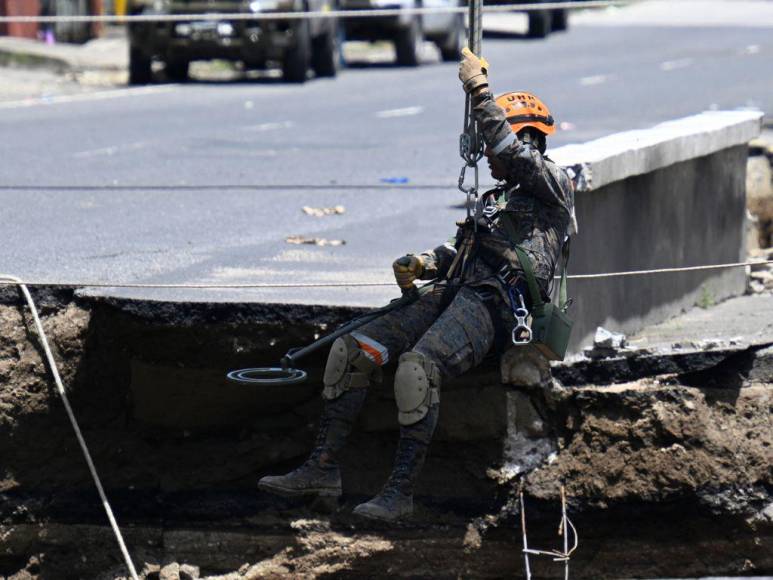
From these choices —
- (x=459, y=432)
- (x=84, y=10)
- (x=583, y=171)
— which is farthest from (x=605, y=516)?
(x=84, y=10)

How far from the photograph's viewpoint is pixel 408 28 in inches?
924

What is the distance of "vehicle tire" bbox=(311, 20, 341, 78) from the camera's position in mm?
21684

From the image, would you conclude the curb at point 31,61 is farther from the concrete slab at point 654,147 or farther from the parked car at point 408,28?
the concrete slab at point 654,147

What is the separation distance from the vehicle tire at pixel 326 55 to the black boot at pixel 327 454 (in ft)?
52.2

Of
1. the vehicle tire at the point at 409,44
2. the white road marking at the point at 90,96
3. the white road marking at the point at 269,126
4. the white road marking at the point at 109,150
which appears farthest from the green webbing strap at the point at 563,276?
the vehicle tire at the point at 409,44

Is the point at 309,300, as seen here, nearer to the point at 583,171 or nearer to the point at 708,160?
the point at 583,171

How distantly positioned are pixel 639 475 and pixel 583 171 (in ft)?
5.00

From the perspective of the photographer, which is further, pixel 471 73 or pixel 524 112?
pixel 524 112

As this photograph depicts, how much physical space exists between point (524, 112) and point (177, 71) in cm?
1581

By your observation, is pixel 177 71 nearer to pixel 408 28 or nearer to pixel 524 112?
pixel 408 28

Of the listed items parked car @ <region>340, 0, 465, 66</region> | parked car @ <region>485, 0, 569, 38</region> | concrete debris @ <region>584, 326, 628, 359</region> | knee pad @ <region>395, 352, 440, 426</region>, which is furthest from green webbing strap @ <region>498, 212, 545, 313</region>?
parked car @ <region>485, 0, 569, 38</region>

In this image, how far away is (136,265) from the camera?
7.77 meters

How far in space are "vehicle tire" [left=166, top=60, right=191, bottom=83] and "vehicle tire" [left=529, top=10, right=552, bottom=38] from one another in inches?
414

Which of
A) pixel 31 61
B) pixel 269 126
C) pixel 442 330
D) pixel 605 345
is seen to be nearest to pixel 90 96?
pixel 31 61
